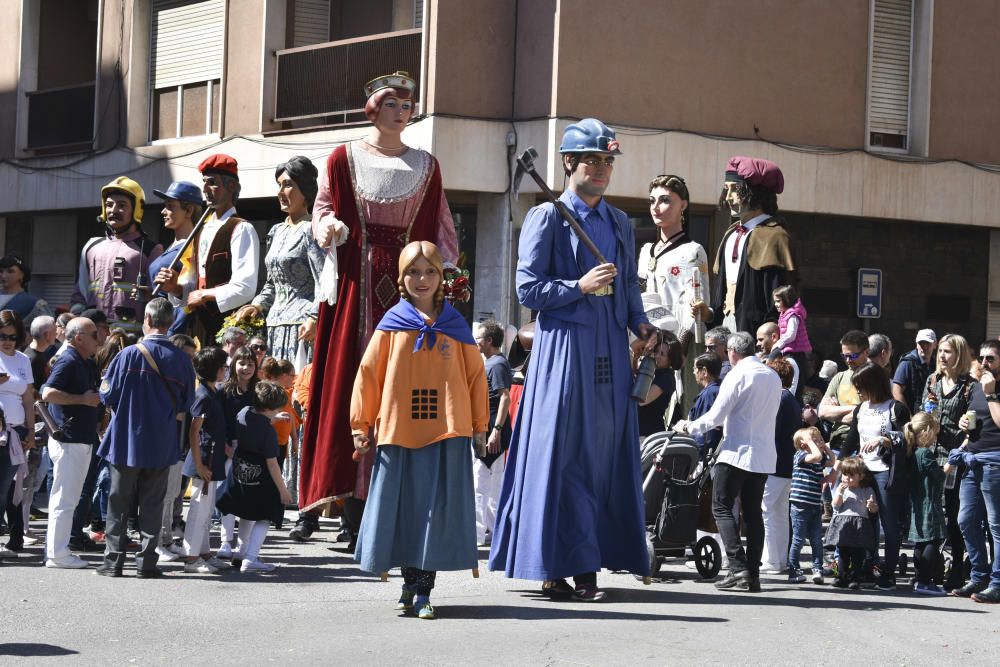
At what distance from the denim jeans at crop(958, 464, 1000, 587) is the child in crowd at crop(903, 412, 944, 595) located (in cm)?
22

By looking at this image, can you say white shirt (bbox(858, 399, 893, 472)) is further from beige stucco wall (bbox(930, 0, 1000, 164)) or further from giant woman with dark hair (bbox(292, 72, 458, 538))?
beige stucco wall (bbox(930, 0, 1000, 164))

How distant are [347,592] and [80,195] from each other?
61.1ft

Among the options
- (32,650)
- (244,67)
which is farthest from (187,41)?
(32,650)

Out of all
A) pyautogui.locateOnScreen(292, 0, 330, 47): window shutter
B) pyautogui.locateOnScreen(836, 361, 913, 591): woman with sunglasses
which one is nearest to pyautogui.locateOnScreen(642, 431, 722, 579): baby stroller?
pyautogui.locateOnScreen(836, 361, 913, 591): woman with sunglasses

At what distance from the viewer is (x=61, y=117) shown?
26.7m

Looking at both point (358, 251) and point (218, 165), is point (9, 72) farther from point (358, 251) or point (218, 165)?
point (358, 251)

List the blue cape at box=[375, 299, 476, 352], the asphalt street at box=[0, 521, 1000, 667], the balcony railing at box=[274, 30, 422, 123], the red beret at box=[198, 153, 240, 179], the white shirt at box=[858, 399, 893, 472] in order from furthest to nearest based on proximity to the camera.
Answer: the balcony railing at box=[274, 30, 422, 123]
the red beret at box=[198, 153, 240, 179]
the white shirt at box=[858, 399, 893, 472]
the blue cape at box=[375, 299, 476, 352]
the asphalt street at box=[0, 521, 1000, 667]

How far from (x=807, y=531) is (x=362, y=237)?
11.8 feet

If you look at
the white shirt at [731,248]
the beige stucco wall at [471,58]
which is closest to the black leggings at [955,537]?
the white shirt at [731,248]

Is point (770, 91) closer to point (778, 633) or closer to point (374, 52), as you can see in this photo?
point (374, 52)

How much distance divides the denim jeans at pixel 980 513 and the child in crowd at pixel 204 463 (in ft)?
14.6

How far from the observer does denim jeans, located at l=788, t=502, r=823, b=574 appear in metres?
10.6

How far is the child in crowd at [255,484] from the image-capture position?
32.1 feet

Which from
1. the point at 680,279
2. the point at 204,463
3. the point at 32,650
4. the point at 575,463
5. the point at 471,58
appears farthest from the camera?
the point at 471,58
